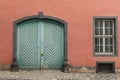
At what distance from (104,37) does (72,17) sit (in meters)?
1.71

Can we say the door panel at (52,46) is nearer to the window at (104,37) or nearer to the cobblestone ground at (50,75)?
the cobblestone ground at (50,75)

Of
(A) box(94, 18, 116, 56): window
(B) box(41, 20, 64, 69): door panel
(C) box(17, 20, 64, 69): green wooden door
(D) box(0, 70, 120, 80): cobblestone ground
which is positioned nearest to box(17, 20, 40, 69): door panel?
(C) box(17, 20, 64, 69): green wooden door

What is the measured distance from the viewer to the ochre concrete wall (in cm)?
1684

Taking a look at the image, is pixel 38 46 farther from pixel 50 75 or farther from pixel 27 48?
pixel 50 75

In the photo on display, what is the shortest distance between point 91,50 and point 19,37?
10.7ft

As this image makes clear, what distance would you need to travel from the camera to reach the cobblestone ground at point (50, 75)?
594 inches

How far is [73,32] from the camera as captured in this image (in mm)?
16875

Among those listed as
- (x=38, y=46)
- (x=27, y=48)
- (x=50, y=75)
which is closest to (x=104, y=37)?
(x=38, y=46)

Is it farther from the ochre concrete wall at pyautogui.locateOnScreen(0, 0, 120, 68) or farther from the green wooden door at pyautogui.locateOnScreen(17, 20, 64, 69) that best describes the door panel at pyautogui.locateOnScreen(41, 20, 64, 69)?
the ochre concrete wall at pyautogui.locateOnScreen(0, 0, 120, 68)

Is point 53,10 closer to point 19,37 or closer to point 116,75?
point 19,37

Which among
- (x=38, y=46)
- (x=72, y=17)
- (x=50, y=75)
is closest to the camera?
(x=50, y=75)

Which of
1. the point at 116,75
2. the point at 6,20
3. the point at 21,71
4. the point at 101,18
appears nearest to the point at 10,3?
the point at 6,20

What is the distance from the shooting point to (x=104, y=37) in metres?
17.1

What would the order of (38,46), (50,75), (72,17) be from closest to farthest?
1. (50,75)
2. (72,17)
3. (38,46)
